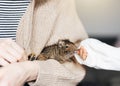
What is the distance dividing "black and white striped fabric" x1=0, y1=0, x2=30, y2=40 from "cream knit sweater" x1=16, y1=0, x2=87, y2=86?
2 centimetres

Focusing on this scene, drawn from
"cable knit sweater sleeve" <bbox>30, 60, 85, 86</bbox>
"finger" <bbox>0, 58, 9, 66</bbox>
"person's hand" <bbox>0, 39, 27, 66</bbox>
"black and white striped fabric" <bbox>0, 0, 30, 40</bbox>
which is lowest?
"cable knit sweater sleeve" <bbox>30, 60, 85, 86</bbox>

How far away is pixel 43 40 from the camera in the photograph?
0.69m

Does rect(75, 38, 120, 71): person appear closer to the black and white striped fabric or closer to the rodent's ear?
the rodent's ear

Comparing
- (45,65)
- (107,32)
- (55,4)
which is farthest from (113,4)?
(45,65)

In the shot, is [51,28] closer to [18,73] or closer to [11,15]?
[11,15]

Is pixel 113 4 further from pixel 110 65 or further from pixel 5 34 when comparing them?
pixel 5 34

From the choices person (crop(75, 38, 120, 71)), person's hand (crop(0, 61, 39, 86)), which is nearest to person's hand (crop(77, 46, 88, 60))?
person (crop(75, 38, 120, 71))

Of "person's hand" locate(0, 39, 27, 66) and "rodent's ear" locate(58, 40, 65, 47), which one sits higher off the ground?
"person's hand" locate(0, 39, 27, 66)

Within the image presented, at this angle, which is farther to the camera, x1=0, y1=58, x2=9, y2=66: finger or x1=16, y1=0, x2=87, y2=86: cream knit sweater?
x1=16, y1=0, x2=87, y2=86: cream knit sweater

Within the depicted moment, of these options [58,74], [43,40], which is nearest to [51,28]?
[43,40]

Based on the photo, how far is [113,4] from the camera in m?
0.75

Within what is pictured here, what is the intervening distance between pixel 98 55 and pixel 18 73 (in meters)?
0.27

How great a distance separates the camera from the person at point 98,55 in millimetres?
662

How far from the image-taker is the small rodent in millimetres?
666
